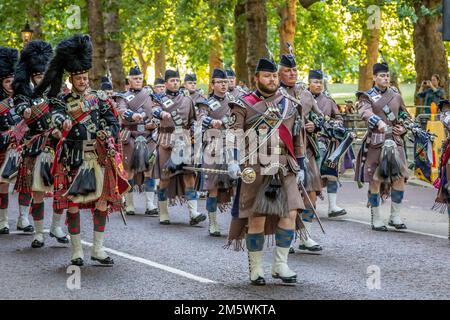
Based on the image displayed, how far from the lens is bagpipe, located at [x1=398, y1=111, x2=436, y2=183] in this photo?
14.3 metres

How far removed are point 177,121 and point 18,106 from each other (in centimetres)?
332

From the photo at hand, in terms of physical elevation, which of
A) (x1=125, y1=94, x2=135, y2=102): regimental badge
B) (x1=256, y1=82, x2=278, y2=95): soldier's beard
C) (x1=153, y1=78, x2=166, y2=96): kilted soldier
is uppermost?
(x1=153, y1=78, x2=166, y2=96): kilted soldier

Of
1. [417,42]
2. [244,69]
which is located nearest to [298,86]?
[417,42]

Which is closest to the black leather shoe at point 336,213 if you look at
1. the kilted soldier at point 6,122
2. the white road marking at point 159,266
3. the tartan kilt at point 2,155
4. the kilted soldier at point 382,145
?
the kilted soldier at point 382,145

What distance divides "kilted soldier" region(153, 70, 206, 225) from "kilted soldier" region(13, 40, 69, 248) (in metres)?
2.61

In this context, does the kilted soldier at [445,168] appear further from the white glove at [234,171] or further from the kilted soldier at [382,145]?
the white glove at [234,171]

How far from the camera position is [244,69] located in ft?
107

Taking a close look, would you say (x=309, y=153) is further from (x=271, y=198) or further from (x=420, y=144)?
(x=271, y=198)

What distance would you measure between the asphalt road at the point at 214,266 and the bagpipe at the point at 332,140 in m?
0.88

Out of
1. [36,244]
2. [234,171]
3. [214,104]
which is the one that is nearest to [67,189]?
[36,244]

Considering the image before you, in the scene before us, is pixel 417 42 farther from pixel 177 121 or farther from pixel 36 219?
pixel 36 219

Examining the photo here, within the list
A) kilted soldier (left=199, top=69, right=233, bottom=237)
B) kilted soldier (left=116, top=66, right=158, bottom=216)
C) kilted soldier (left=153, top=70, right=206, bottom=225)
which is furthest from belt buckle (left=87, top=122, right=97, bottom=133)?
kilted soldier (left=116, top=66, right=158, bottom=216)

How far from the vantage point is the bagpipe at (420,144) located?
14.3 m

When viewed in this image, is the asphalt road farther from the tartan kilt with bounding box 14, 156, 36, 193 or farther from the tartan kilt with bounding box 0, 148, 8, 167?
the tartan kilt with bounding box 0, 148, 8, 167
